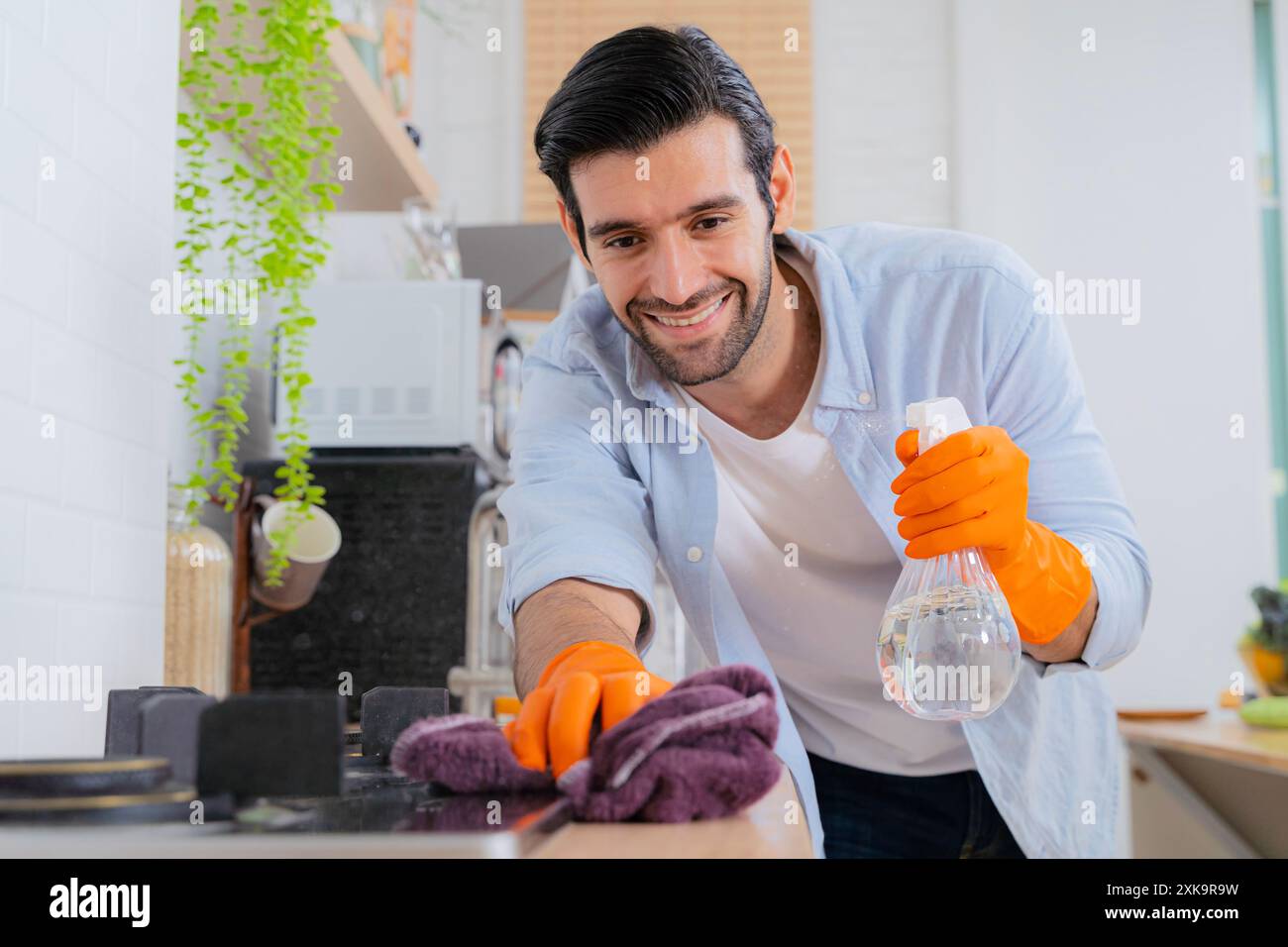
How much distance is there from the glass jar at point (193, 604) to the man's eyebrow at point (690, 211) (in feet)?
2.34

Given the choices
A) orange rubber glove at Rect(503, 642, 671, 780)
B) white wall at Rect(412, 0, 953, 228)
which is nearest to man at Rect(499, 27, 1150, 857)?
orange rubber glove at Rect(503, 642, 671, 780)

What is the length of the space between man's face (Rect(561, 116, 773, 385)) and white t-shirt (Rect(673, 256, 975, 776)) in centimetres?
10

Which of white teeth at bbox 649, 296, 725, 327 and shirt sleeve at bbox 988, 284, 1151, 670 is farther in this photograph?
white teeth at bbox 649, 296, 725, 327

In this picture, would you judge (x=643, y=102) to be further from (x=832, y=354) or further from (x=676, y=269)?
(x=832, y=354)

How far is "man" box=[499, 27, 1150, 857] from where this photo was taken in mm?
1302

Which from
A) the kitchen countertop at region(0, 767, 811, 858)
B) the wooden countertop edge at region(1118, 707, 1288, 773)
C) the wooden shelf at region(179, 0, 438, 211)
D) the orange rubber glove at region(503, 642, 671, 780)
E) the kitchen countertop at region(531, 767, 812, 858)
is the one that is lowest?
the wooden countertop edge at region(1118, 707, 1288, 773)

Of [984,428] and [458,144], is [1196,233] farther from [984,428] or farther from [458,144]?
[984,428]

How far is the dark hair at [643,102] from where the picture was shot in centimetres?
136

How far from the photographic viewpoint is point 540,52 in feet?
13.1

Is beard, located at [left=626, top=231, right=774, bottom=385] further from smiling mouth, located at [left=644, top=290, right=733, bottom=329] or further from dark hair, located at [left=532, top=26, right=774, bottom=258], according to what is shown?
dark hair, located at [left=532, top=26, right=774, bottom=258]

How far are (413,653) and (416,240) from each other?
0.89 metres

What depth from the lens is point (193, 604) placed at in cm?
163

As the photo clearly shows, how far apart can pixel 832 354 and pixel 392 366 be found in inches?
42.3

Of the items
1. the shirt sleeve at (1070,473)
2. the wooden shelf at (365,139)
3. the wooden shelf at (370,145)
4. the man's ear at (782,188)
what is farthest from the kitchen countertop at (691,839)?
the wooden shelf at (370,145)
